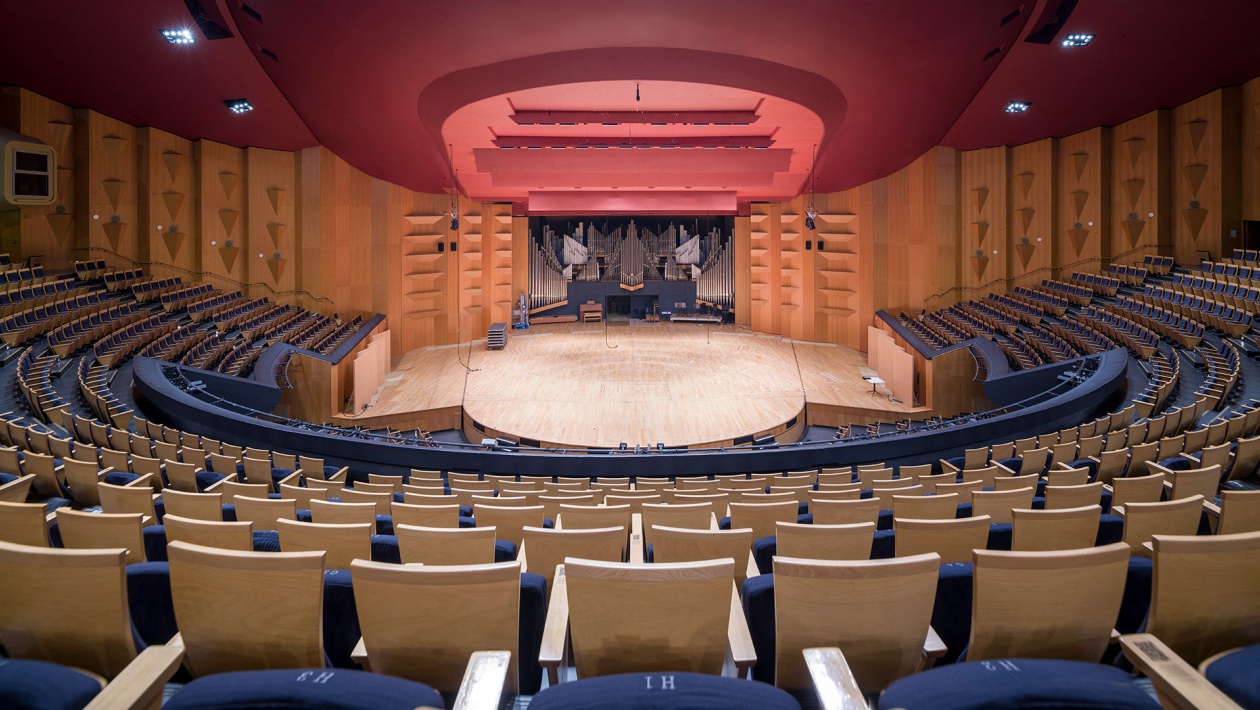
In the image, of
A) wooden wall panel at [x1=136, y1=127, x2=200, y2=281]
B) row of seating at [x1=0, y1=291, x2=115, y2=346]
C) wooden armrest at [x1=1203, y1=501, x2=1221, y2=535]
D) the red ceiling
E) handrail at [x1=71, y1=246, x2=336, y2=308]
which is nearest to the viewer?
wooden armrest at [x1=1203, y1=501, x2=1221, y2=535]

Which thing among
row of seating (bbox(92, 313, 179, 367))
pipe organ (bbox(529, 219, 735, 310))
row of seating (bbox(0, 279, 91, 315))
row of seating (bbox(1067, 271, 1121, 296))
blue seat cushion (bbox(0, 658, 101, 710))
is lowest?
blue seat cushion (bbox(0, 658, 101, 710))

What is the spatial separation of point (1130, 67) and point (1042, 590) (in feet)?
39.1

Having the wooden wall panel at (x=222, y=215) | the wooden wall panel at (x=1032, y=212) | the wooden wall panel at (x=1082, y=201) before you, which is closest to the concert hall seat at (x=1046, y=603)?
the wooden wall panel at (x=1082, y=201)

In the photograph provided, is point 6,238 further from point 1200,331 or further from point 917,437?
point 1200,331

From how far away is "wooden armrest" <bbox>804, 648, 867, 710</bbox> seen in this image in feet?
3.55

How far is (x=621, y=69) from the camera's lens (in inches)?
328

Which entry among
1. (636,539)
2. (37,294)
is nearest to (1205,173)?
(636,539)

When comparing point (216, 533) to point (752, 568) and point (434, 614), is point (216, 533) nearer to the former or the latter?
point (434, 614)

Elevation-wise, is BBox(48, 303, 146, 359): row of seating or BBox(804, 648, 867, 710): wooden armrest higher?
BBox(48, 303, 146, 359): row of seating

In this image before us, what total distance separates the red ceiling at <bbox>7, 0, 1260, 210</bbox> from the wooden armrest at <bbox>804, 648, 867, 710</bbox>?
6910mm

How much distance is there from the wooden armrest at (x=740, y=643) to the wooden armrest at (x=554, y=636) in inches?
14.0

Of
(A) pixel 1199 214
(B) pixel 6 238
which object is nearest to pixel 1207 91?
(A) pixel 1199 214

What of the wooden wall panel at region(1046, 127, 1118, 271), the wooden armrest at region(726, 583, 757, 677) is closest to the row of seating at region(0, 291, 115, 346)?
the wooden armrest at region(726, 583, 757, 677)

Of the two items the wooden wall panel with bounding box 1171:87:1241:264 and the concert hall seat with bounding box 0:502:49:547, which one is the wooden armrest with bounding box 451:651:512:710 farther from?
the wooden wall panel with bounding box 1171:87:1241:264
